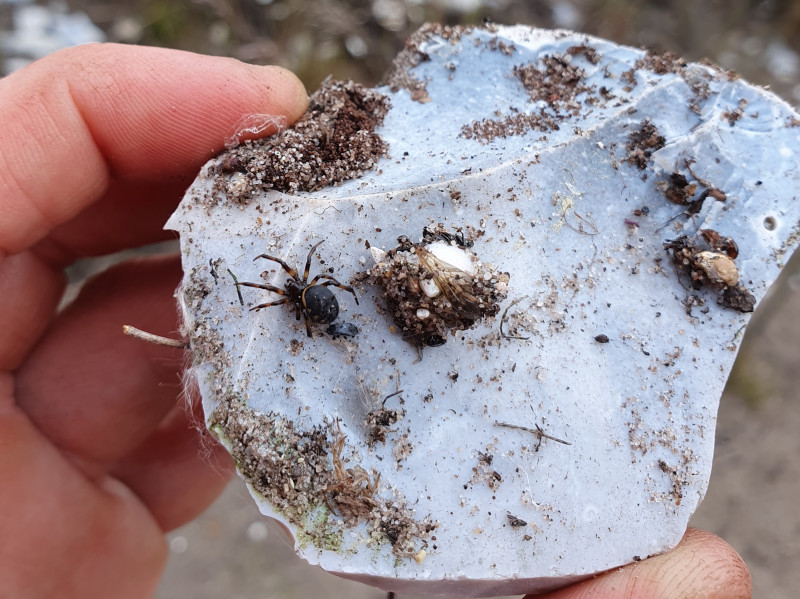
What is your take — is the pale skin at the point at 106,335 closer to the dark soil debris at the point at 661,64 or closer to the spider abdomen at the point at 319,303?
the spider abdomen at the point at 319,303

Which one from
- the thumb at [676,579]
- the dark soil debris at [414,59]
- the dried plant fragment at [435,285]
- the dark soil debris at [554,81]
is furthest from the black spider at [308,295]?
the thumb at [676,579]

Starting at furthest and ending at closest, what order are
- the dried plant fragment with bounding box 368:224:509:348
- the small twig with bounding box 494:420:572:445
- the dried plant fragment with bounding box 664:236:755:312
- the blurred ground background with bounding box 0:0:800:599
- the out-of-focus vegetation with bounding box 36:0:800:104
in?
the out-of-focus vegetation with bounding box 36:0:800:104 < the blurred ground background with bounding box 0:0:800:599 < the dried plant fragment with bounding box 664:236:755:312 < the small twig with bounding box 494:420:572:445 < the dried plant fragment with bounding box 368:224:509:348

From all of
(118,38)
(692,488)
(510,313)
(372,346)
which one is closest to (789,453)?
(692,488)

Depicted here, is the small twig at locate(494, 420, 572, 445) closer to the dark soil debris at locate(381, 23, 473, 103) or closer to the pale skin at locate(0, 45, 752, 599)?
the pale skin at locate(0, 45, 752, 599)

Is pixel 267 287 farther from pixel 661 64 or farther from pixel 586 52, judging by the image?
pixel 661 64

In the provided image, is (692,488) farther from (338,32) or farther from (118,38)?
(118,38)

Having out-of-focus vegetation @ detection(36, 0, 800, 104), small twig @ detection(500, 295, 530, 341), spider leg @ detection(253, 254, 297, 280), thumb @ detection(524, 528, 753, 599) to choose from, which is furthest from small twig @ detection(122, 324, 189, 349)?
out-of-focus vegetation @ detection(36, 0, 800, 104)
